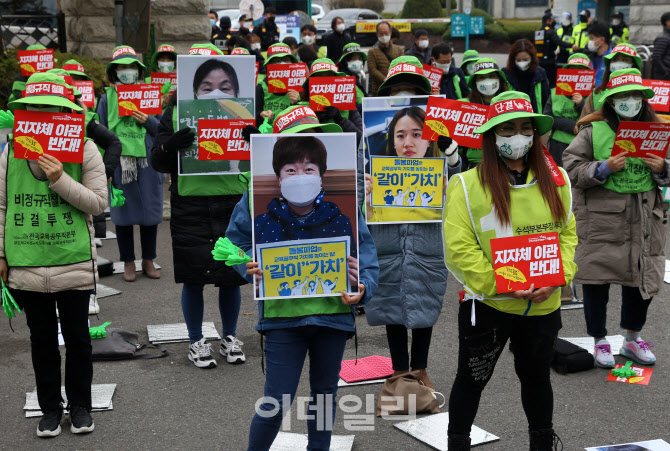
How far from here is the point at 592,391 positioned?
5730 mm

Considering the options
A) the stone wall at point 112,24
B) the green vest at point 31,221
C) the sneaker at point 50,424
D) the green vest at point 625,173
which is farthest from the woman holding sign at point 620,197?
the stone wall at point 112,24

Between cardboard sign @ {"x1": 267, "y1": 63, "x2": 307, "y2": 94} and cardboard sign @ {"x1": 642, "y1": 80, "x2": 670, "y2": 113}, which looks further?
cardboard sign @ {"x1": 267, "y1": 63, "x2": 307, "y2": 94}

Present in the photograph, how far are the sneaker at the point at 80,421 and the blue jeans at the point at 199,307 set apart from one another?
3.92 ft

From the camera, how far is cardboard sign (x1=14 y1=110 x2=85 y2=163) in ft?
15.5

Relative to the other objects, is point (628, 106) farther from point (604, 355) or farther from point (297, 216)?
point (297, 216)

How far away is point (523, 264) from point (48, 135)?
2.61 meters

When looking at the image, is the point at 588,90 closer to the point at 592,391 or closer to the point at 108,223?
the point at 592,391

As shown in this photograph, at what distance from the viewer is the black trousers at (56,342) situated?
195 inches

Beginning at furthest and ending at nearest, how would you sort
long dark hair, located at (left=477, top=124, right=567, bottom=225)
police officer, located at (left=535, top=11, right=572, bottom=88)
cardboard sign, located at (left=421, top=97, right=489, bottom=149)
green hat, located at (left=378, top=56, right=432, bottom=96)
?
police officer, located at (left=535, top=11, right=572, bottom=88) → green hat, located at (left=378, top=56, right=432, bottom=96) → cardboard sign, located at (left=421, top=97, right=489, bottom=149) → long dark hair, located at (left=477, top=124, right=567, bottom=225)

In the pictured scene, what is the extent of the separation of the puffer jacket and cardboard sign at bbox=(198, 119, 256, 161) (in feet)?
3.13

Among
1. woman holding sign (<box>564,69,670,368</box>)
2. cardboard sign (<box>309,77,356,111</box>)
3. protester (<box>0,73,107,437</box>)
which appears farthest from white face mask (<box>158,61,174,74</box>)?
woman holding sign (<box>564,69,670,368</box>)

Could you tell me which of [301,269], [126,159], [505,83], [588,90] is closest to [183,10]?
[126,159]

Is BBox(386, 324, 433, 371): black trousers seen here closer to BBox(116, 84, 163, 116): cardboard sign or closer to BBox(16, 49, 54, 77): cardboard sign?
BBox(116, 84, 163, 116): cardboard sign

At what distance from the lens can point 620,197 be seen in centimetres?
586
